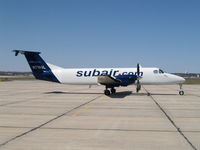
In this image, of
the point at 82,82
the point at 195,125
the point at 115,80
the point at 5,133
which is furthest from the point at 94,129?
the point at 82,82

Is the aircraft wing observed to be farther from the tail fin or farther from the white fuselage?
the tail fin

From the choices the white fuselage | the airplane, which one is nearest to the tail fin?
the airplane

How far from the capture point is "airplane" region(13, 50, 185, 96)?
24.7 m

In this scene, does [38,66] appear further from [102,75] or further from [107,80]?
[107,80]

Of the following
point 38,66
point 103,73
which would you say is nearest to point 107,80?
point 103,73

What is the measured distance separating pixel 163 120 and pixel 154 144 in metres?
4.08

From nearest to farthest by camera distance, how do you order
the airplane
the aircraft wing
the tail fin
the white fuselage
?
the aircraft wing < the airplane < the white fuselage < the tail fin

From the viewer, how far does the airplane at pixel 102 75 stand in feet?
81.1

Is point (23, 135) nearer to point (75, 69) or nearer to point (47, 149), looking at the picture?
point (47, 149)

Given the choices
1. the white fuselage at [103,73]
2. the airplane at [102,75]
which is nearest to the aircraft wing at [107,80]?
the airplane at [102,75]

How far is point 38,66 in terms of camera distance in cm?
2775

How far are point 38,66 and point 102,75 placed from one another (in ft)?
26.1

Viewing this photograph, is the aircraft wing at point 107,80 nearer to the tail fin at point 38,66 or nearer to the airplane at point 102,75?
the airplane at point 102,75

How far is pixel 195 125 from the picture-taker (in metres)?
9.84
